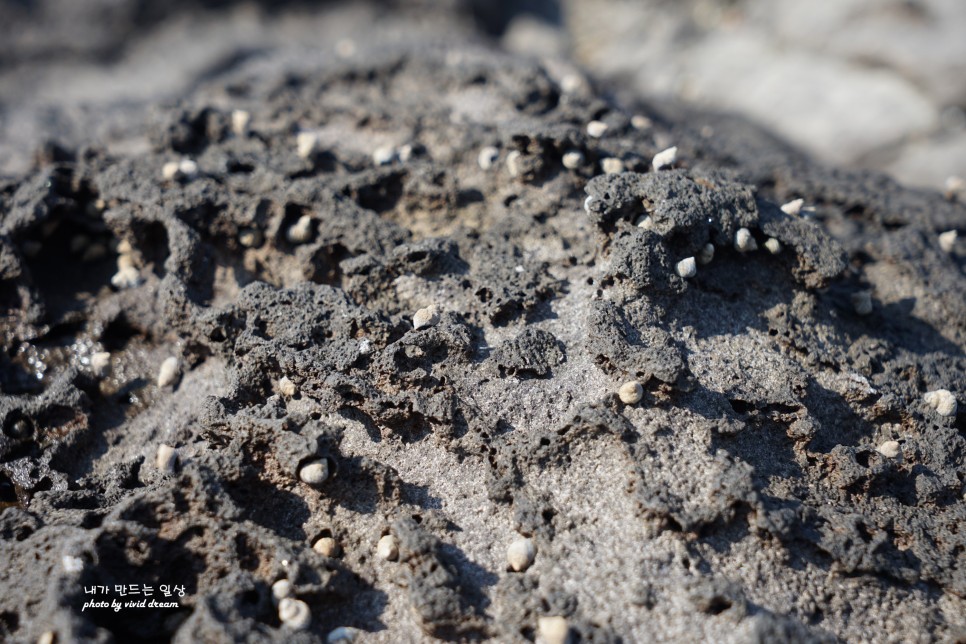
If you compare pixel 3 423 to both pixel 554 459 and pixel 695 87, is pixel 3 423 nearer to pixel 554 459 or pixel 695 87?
pixel 554 459

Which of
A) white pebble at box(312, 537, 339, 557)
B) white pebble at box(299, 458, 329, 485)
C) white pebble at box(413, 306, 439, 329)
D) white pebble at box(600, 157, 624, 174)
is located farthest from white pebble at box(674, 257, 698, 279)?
white pebble at box(312, 537, 339, 557)

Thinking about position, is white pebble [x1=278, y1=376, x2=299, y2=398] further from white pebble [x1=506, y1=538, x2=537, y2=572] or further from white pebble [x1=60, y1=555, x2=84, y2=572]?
white pebble [x1=506, y1=538, x2=537, y2=572]

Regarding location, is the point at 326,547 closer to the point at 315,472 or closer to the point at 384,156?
the point at 315,472

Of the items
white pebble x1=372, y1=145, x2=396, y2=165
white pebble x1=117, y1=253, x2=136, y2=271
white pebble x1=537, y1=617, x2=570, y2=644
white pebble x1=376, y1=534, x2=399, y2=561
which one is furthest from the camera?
white pebble x1=372, y1=145, x2=396, y2=165

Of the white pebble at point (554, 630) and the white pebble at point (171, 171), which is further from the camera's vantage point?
the white pebble at point (171, 171)

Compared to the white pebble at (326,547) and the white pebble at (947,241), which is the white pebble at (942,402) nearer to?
the white pebble at (947,241)

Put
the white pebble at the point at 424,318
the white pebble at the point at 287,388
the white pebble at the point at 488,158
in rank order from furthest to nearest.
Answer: the white pebble at the point at 488,158, the white pebble at the point at 424,318, the white pebble at the point at 287,388

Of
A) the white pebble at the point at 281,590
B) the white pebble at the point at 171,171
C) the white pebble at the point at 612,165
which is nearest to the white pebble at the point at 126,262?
the white pebble at the point at 171,171
